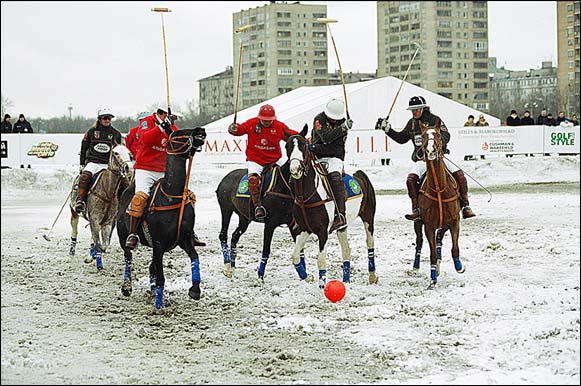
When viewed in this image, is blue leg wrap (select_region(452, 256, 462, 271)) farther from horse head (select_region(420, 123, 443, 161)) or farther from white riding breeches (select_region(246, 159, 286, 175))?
white riding breeches (select_region(246, 159, 286, 175))

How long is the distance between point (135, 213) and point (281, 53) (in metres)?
72.8

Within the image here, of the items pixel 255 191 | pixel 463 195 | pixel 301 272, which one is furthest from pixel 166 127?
pixel 463 195

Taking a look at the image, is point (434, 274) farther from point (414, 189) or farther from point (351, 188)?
point (351, 188)

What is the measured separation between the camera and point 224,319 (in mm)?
10367

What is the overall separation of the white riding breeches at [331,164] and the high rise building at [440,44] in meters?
54.2

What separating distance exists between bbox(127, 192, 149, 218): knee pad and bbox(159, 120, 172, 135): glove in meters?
0.87

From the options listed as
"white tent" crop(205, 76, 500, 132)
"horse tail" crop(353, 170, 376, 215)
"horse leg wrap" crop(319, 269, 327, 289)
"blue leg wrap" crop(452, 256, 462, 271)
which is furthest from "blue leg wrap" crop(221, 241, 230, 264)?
"white tent" crop(205, 76, 500, 132)

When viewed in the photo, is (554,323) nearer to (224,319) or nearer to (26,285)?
(224,319)

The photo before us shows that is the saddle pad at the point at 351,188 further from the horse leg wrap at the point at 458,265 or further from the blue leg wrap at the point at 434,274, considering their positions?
the horse leg wrap at the point at 458,265

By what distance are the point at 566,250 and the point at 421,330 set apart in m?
5.19

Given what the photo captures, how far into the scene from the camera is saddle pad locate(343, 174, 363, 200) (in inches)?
492

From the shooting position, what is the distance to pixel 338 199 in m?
12.0

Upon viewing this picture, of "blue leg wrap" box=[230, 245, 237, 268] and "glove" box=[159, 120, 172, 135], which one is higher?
"glove" box=[159, 120, 172, 135]

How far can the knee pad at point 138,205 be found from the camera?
35.6 ft
